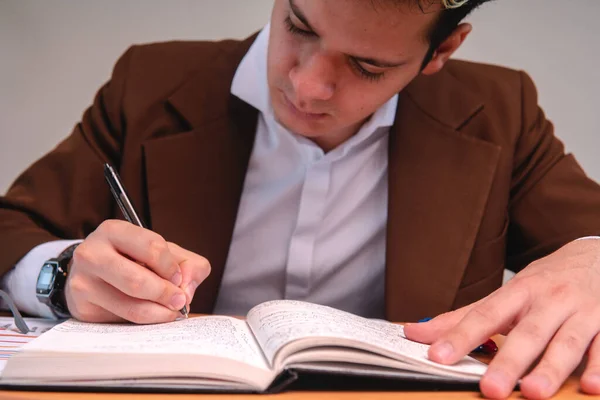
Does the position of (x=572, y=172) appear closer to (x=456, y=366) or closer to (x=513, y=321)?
(x=513, y=321)

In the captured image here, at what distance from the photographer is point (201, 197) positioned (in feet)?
4.08

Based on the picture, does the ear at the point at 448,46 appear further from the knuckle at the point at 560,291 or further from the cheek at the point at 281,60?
the knuckle at the point at 560,291

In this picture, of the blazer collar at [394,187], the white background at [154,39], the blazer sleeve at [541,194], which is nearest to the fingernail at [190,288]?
the blazer collar at [394,187]

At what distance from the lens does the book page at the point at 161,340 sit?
590mm

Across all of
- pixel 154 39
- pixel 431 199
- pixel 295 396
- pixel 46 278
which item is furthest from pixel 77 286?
pixel 154 39

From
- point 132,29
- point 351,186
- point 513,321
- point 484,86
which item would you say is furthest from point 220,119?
point 132,29

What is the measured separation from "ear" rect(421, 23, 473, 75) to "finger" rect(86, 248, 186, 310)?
0.67 meters

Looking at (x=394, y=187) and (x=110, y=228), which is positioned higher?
(x=110, y=228)

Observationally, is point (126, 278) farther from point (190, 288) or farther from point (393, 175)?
point (393, 175)

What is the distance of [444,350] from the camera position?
0.65 meters

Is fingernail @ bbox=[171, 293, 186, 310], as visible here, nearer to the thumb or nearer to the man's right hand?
the man's right hand

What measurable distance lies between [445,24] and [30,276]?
783 millimetres

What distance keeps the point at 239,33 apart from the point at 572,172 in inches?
43.8

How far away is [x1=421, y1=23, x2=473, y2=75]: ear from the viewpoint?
1.18 m
